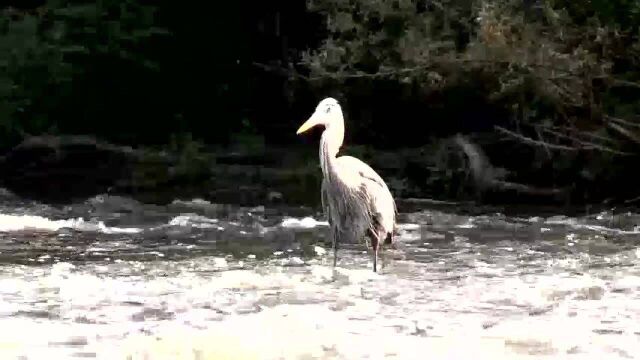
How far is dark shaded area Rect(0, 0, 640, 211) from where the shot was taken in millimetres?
10828

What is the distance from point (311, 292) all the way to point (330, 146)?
1.30 meters

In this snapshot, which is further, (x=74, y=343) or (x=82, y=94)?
(x=82, y=94)

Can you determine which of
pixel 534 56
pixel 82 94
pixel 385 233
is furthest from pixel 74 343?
pixel 82 94

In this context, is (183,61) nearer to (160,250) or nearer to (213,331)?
(160,250)

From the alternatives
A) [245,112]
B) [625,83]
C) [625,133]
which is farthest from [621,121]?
[245,112]

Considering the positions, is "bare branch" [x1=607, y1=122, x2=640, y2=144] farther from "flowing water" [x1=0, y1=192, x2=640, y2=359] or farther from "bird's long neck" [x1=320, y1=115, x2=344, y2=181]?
"bird's long neck" [x1=320, y1=115, x2=344, y2=181]

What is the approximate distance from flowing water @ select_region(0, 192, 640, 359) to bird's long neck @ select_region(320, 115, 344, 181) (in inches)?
21.2

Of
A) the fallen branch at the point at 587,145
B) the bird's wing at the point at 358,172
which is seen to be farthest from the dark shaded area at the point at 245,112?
the bird's wing at the point at 358,172

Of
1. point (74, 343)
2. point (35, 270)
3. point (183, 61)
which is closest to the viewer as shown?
point (74, 343)

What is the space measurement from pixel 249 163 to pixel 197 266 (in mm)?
8584

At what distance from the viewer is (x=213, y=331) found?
13.3 ft

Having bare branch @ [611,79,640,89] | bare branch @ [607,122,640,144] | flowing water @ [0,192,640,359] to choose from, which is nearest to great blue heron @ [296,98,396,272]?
flowing water @ [0,192,640,359]

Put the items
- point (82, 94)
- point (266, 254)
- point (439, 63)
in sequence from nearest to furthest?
point (266, 254), point (439, 63), point (82, 94)

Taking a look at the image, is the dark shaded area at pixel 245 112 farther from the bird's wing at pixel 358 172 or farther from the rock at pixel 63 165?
the bird's wing at pixel 358 172
